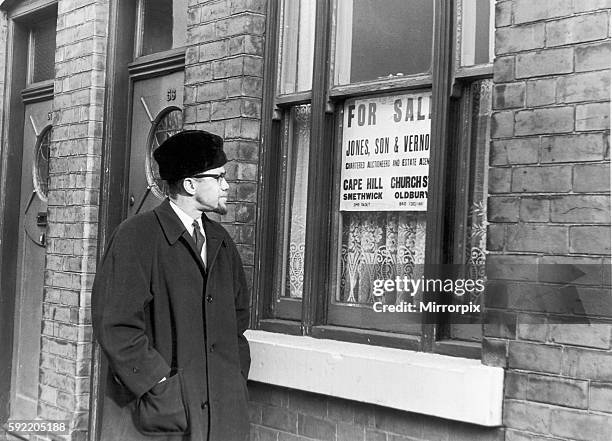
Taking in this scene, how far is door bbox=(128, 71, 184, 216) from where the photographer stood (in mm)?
6164

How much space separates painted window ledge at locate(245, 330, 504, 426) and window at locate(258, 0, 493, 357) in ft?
0.45

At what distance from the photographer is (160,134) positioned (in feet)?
20.7

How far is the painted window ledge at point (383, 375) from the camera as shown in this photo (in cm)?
384

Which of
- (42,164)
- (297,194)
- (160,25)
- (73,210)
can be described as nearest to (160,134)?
(160,25)

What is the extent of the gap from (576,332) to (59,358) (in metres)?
4.05

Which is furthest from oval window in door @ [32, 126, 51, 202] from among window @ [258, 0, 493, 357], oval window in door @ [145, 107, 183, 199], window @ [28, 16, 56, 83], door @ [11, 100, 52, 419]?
window @ [258, 0, 493, 357]

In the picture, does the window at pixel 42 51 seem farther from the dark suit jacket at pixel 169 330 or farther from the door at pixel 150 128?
the dark suit jacket at pixel 169 330

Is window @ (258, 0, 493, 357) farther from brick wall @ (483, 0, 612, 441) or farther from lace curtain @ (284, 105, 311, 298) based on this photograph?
brick wall @ (483, 0, 612, 441)

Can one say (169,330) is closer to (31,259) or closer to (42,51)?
(31,259)

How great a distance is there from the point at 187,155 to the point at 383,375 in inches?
48.6

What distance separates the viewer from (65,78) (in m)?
6.90

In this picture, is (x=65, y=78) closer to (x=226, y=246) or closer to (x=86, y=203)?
(x=86, y=203)

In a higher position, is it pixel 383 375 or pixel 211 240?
pixel 211 240

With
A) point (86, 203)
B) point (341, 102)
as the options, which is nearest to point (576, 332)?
point (341, 102)
